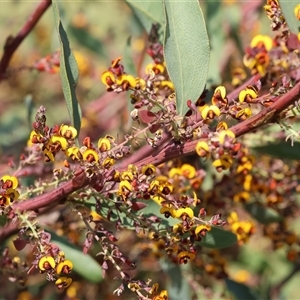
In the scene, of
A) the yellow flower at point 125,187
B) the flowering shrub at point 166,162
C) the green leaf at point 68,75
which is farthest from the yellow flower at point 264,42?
the yellow flower at point 125,187

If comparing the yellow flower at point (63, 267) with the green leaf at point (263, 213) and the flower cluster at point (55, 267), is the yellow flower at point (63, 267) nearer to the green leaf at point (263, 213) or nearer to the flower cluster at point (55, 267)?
the flower cluster at point (55, 267)

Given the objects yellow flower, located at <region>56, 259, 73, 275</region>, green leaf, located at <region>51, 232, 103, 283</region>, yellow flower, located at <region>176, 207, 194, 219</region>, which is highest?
yellow flower, located at <region>176, 207, 194, 219</region>

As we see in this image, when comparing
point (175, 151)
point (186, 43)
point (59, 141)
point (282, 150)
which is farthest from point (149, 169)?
point (282, 150)

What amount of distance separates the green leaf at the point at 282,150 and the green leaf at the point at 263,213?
248 mm

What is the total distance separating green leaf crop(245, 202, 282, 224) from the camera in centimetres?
154

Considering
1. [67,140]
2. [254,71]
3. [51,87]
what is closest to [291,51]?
[254,71]

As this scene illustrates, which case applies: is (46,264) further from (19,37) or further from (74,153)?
(19,37)

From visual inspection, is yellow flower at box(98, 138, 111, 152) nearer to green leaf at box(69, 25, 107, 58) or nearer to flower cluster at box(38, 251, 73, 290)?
flower cluster at box(38, 251, 73, 290)

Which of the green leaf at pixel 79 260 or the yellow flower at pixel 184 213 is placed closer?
the yellow flower at pixel 184 213

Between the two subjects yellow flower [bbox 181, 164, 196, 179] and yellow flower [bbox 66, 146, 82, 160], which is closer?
yellow flower [bbox 66, 146, 82, 160]

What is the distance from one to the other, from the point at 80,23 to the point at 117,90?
2030 mm

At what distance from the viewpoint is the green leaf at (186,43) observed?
1.07 meters

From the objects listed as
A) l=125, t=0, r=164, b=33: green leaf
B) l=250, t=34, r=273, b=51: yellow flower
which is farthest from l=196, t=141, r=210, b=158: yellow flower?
l=125, t=0, r=164, b=33: green leaf

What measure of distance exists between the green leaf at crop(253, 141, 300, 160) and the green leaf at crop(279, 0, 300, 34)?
248 millimetres
